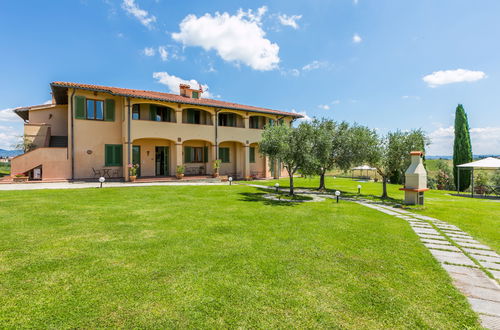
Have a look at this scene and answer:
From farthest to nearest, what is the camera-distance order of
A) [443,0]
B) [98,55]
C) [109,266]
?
1. [98,55]
2. [443,0]
3. [109,266]

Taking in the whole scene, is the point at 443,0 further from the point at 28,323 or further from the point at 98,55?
the point at 98,55

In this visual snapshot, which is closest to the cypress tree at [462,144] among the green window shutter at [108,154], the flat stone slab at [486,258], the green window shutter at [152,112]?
the flat stone slab at [486,258]

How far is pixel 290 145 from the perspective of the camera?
11.9 m

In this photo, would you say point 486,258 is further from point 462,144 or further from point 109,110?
point 462,144

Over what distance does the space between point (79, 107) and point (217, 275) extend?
1750cm

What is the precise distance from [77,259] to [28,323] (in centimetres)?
175

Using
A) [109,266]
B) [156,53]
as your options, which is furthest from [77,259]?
[156,53]

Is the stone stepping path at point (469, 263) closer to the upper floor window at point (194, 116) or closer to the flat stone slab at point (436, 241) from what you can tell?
the flat stone slab at point (436, 241)

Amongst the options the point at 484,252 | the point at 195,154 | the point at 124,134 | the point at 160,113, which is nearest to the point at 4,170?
the point at 124,134

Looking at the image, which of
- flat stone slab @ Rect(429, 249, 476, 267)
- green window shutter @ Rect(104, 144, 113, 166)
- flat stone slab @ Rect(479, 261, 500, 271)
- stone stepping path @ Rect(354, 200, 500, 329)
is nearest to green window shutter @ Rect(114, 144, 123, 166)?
green window shutter @ Rect(104, 144, 113, 166)

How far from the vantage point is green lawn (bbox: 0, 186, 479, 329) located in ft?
9.18

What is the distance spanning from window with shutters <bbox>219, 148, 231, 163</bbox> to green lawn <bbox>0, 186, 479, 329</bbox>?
613 inches

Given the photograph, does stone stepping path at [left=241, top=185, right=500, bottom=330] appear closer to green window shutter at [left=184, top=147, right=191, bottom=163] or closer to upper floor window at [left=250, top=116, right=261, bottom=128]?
green window shutter at [left=184, top=147, right=191, bottom=163]

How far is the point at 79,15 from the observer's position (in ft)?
40.0
